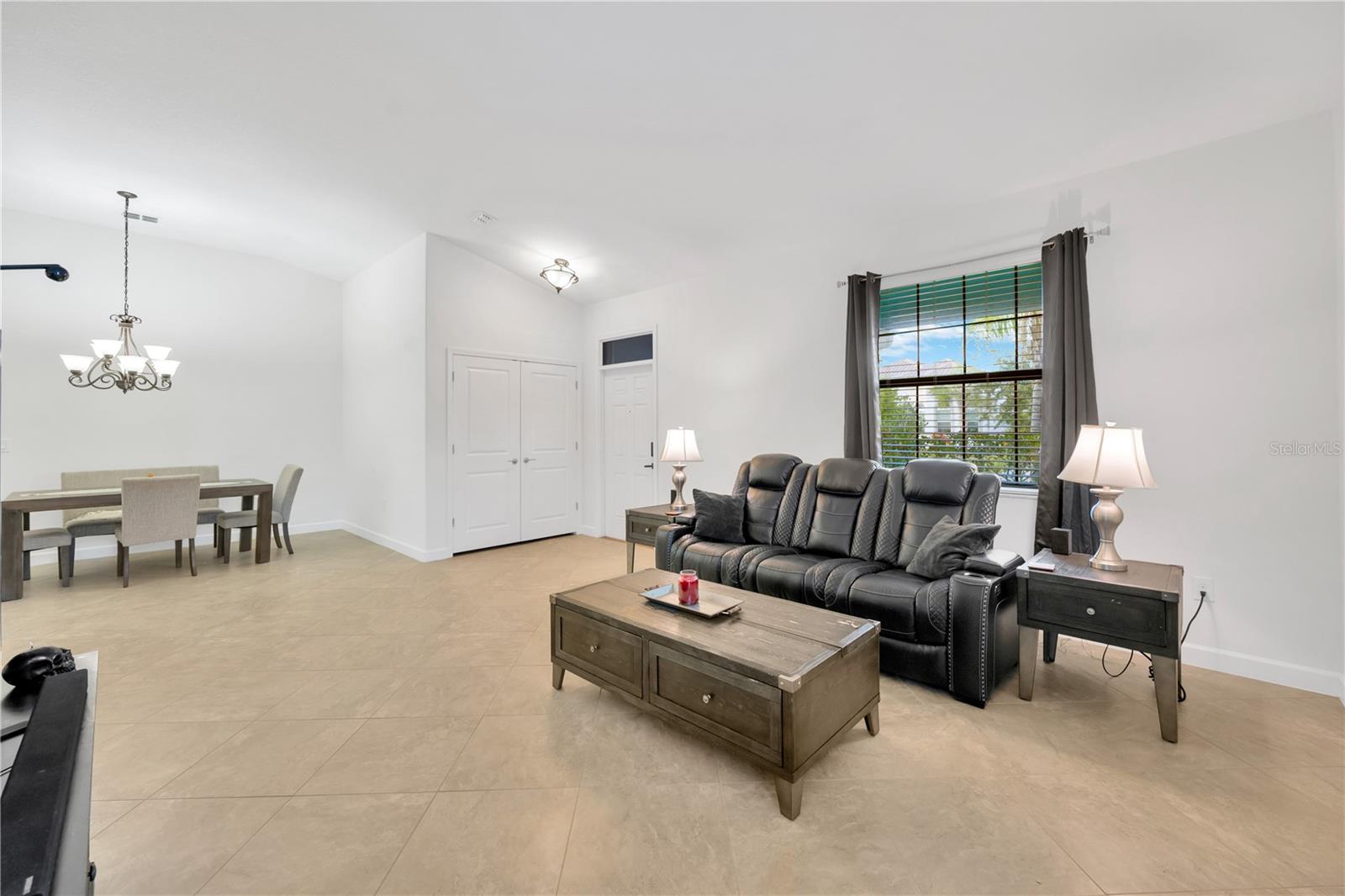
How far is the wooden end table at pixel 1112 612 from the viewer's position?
6.86 feet

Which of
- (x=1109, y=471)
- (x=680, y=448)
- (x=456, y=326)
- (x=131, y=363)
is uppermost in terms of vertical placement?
(x=456, y=326)

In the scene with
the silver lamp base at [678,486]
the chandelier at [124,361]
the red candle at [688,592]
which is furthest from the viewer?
the silver lamp base at [678,486]

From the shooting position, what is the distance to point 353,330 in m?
6.17

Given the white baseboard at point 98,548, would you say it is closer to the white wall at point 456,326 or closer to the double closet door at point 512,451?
the white wall at point 456,326

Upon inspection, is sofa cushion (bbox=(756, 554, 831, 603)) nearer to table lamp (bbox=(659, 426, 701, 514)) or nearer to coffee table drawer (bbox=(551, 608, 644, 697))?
coffee table drawer (bbox=(551, 608, 644, 697))

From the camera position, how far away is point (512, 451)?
5.66 m

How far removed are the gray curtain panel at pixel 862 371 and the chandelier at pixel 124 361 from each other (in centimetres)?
522

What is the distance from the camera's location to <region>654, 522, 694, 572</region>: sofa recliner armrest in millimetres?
3668

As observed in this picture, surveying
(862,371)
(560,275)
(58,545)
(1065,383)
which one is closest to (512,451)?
(560,275)

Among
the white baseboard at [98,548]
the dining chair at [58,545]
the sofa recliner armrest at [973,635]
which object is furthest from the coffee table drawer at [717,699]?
the white baseboard at [98,548]

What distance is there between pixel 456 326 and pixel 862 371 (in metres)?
3.70

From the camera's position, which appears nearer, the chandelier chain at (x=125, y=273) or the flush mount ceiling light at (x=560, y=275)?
the flush mount ceiling light at (x=560, y=275)

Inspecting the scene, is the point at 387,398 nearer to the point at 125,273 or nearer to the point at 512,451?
the point at 512,451

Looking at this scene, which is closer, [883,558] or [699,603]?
[699,603]
